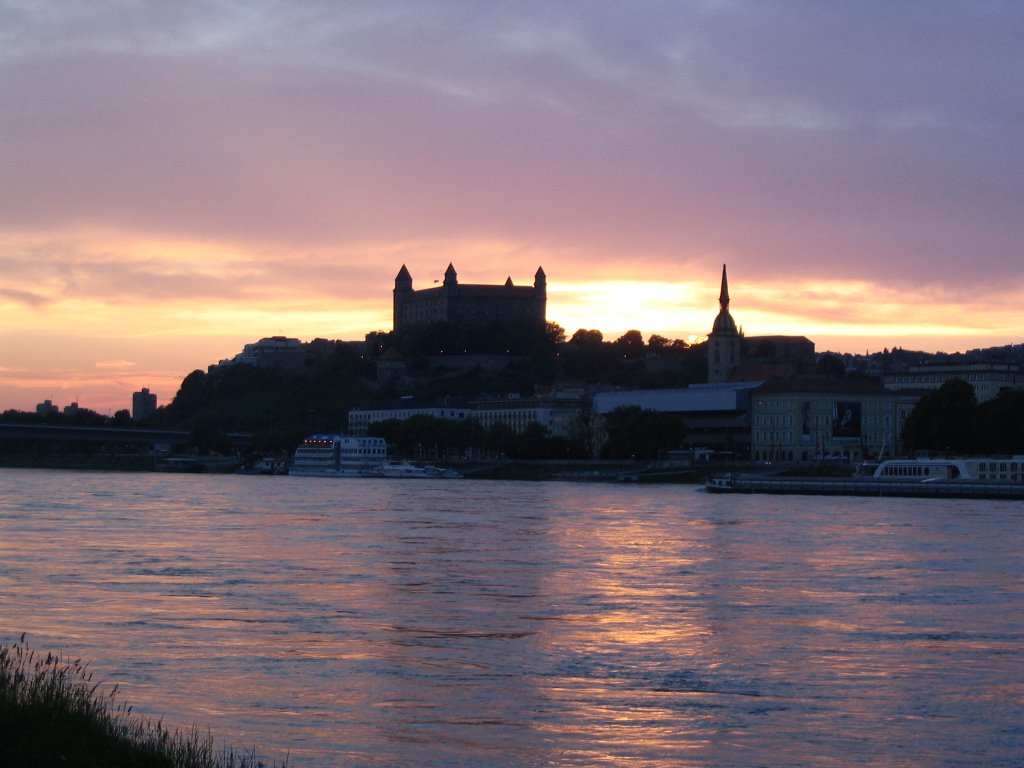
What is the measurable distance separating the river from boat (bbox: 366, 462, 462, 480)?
221 feet

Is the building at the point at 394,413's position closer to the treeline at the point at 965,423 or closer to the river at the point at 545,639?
the treeline at the point at 965,423

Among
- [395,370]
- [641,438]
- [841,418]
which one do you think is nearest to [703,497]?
[641,438]

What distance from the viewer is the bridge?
116562mm

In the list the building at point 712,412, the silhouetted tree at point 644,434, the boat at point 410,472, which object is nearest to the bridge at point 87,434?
the boat at point 410,472

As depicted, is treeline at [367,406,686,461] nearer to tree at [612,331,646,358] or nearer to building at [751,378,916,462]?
building at [751,378,916,462]

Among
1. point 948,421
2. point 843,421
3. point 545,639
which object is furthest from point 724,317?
point 545,639

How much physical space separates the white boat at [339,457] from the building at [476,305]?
2491 inches

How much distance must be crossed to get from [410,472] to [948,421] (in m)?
39.6

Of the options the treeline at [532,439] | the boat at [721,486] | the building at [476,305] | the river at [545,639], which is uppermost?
the building at [476,305]

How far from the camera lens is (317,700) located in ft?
55.1

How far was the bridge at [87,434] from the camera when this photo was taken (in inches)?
4589

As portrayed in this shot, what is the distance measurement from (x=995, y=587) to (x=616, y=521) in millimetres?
23099

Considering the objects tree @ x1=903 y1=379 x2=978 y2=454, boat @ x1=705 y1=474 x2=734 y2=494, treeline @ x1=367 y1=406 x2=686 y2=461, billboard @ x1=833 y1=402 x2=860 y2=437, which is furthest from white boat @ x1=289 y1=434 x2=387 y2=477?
tree @ x1=903 y1=379 x2=978 y2=454

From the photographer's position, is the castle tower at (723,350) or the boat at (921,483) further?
the castle tower at (723,350)
